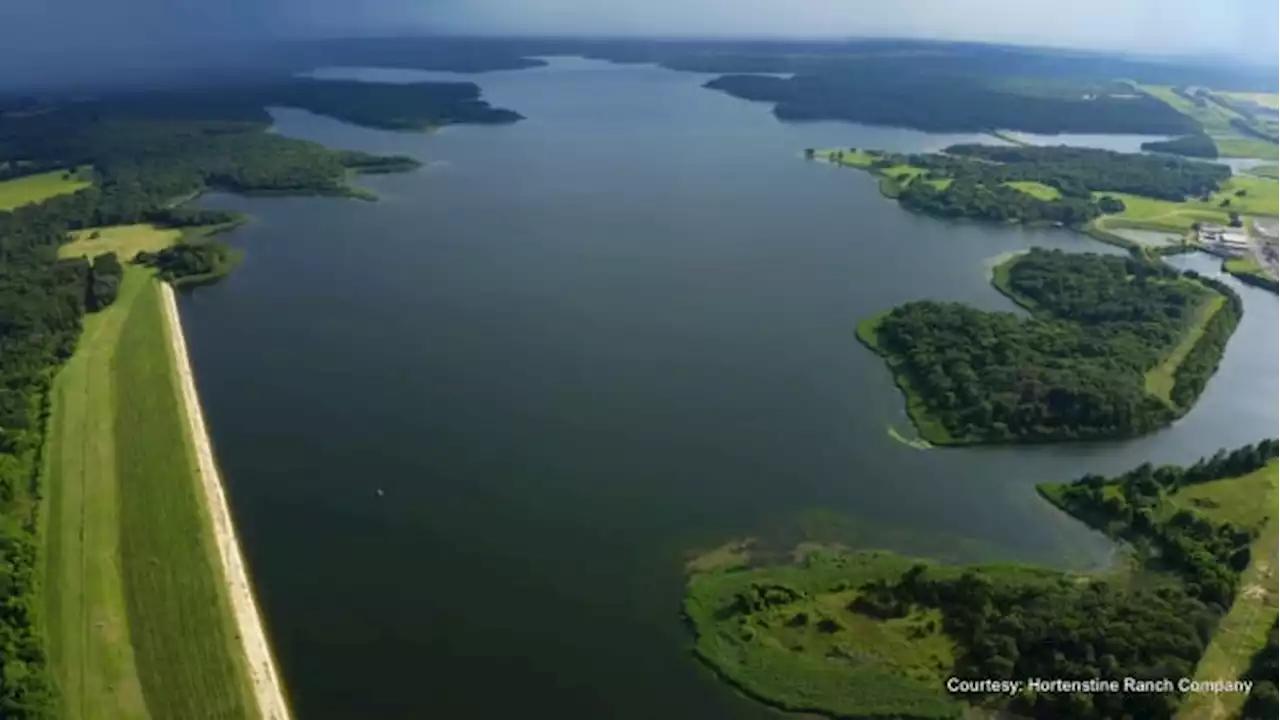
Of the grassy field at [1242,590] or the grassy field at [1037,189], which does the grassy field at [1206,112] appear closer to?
the grassy field at [1037,189]

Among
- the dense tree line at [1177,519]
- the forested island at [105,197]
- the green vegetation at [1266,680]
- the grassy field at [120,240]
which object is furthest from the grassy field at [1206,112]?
the grassy field at [120,240]

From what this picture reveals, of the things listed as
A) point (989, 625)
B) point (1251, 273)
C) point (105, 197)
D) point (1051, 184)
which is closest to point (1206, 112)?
point (1051, 184)

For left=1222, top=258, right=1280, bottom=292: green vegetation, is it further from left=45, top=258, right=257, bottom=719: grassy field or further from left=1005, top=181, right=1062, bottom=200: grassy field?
left=45, top=258, right=257, bottom=719: grassy field

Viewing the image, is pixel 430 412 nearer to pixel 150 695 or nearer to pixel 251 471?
pixel 251 471

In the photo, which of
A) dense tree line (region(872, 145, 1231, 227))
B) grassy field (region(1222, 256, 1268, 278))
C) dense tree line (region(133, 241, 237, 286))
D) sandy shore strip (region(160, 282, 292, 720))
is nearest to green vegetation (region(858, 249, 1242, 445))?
grassy field (region(1222, 256, 1268, 278))

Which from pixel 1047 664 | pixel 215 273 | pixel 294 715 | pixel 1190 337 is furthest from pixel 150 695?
pixel 1190 337

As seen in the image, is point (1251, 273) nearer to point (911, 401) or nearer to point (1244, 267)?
point (1244, 267)
